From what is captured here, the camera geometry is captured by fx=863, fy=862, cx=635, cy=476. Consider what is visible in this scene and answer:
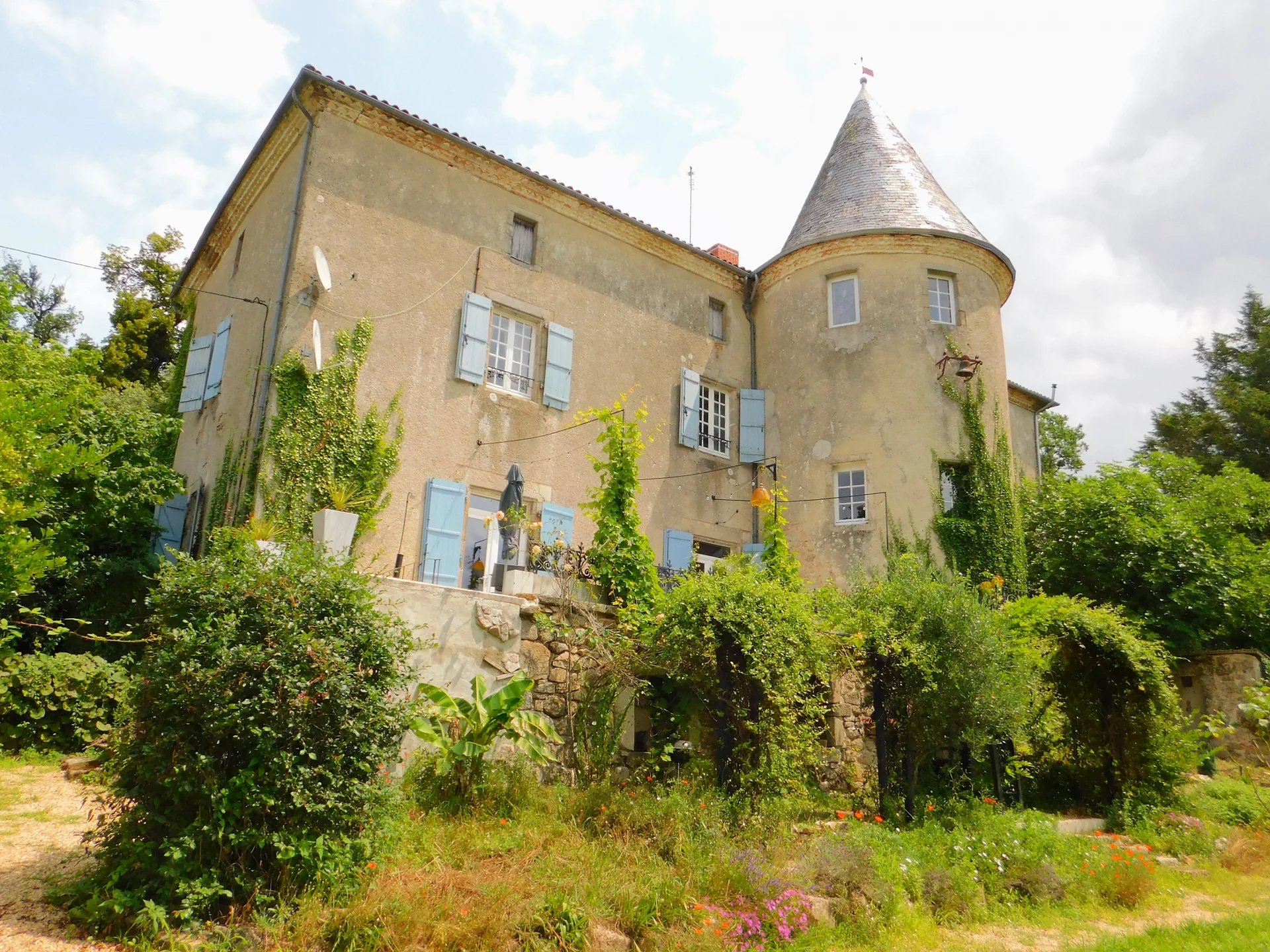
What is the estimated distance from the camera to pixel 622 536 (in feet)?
32.5

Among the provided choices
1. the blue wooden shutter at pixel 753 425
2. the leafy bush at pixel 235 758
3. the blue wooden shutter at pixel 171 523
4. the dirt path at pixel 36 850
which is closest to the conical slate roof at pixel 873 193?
the blue wooden shutter at pixel 753 425

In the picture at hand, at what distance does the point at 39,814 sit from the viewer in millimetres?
7090

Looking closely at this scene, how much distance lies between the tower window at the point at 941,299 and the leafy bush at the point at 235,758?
13022mm

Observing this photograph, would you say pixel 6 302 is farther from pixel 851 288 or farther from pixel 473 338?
pixel 851 288

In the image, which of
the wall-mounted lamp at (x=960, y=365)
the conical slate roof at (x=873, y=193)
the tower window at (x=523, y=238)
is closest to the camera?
the tower window at (x=523, y=238)

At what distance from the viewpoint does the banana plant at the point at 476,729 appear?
280 inches

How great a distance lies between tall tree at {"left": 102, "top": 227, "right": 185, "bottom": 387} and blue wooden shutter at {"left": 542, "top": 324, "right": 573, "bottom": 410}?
1241 cm

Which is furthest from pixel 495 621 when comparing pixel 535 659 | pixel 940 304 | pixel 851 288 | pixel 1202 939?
pixel 940 304

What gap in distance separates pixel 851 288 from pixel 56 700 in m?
13.7

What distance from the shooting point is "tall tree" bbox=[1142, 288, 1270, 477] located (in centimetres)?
2422

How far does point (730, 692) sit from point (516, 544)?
128 inches

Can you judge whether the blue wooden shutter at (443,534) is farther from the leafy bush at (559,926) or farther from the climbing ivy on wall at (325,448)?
the leafy bush at (559,926)

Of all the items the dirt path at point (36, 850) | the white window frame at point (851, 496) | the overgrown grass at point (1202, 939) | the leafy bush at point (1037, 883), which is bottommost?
the overgrown grass at point (1202, 939)

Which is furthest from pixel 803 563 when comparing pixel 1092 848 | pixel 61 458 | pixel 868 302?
pixel 61 458
